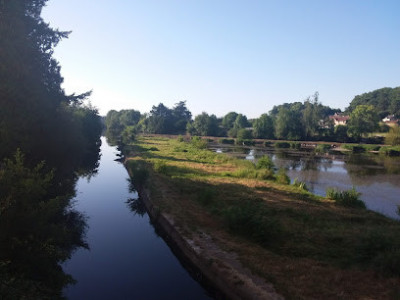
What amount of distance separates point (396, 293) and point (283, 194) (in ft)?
50.6

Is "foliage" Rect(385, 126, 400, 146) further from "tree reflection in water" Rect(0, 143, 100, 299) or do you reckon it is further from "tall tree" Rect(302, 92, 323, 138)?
"tree reflection in water" Rect(0, 143, 100, 299)

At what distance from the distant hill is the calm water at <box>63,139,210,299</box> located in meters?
138

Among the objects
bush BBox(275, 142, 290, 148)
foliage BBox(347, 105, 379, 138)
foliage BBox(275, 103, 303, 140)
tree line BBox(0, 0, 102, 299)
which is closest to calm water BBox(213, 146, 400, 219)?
tree line BBox(0, 0, 102, 299)

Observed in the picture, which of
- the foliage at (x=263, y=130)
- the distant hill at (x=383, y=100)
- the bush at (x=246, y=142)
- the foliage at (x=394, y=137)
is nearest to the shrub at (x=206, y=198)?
the foliage at (x=394, y=137)

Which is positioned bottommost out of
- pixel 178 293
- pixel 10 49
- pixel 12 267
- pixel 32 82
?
pixel 178 293

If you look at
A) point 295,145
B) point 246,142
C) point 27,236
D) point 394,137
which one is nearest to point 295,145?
point 295,145

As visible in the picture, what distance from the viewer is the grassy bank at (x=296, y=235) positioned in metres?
10.4

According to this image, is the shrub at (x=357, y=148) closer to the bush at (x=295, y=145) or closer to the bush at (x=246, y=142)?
the bush at (x=295, y=145)

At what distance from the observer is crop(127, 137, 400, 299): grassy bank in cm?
1035

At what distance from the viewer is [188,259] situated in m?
14.2

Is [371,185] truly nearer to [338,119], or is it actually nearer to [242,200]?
[242,200]

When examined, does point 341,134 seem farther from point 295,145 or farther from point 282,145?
point 282,145

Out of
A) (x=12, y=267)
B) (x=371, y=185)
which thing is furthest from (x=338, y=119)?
(x=12, y=267)

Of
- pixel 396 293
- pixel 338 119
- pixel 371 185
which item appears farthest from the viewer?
A: pixel 338 119
